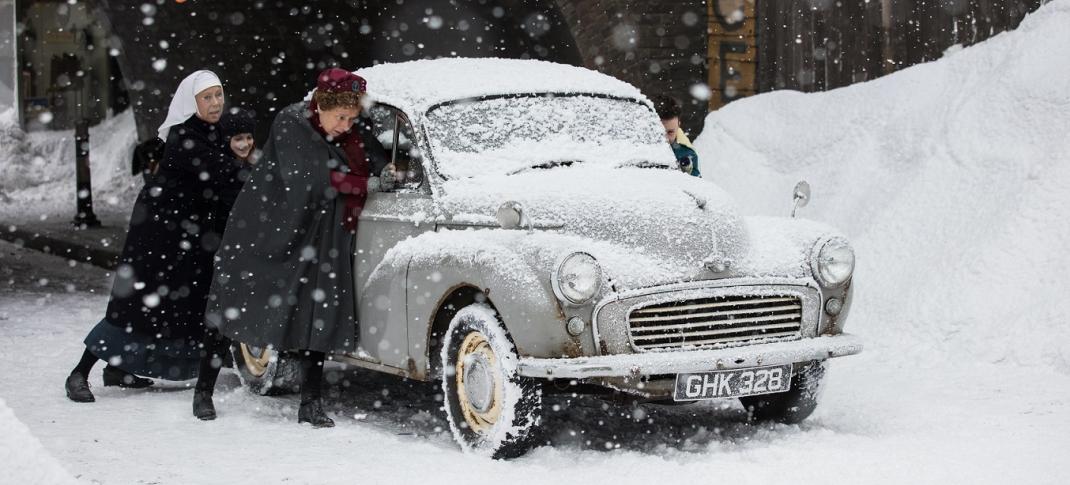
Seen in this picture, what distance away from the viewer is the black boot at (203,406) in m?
6.87

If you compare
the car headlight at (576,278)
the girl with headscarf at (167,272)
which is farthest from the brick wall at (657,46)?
the car headlight at (576,278)

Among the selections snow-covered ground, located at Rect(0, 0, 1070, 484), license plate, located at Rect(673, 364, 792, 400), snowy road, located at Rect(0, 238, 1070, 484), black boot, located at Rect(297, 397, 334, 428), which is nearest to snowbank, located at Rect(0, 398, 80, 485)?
snow-covered ground, located at Rect(0, 0, 1070, 484)

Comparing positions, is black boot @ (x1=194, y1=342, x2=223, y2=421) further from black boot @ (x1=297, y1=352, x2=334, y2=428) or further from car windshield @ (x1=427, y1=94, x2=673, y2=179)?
car windshield @ (x1=427, y1=94, x2=673, y2=179)

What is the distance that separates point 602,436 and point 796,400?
2.99 feet

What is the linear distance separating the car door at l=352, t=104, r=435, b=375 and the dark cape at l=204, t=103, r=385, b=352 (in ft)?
0.28

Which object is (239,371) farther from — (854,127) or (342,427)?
(854,127)

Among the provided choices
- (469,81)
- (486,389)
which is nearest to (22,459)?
(486,389)

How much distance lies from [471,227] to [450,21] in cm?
1433

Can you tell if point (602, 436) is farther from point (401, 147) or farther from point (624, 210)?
point (401, 147)

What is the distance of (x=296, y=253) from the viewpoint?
6.51 metres

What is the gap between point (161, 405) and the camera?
24.1ft

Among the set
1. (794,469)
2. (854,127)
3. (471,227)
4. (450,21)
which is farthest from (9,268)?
(794,469)

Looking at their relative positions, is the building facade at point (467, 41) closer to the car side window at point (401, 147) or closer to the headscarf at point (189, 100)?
the car side window at point (401, 147)

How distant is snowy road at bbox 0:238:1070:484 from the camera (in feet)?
18.0
